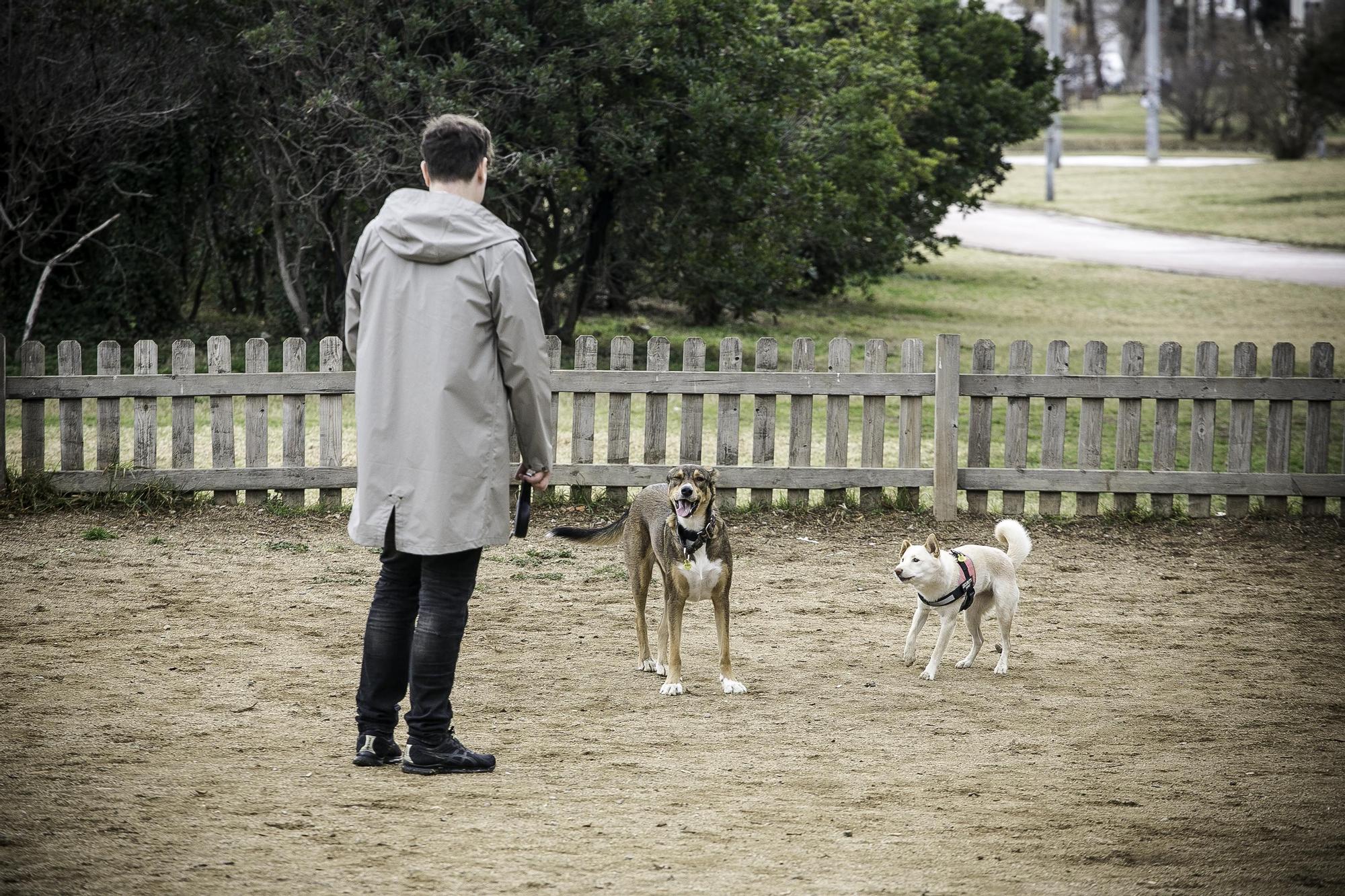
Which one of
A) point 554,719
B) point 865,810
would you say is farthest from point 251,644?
point 865,810

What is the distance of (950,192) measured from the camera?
2394 centimetres

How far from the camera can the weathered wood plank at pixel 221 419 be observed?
9.61 meters

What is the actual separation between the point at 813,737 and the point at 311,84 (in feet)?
33.8

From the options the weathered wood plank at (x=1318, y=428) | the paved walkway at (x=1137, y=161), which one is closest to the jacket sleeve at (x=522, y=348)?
the weathered wood plank at (x=1318, y=428)

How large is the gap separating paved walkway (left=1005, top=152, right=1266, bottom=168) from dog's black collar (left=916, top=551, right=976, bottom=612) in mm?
47618

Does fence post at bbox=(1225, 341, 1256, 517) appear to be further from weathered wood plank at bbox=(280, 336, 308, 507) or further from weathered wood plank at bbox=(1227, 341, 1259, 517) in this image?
weathered wood plank at bbox=(280, 336, 308, 507)

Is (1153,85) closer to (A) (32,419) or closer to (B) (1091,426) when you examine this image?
(B) (1091,426)

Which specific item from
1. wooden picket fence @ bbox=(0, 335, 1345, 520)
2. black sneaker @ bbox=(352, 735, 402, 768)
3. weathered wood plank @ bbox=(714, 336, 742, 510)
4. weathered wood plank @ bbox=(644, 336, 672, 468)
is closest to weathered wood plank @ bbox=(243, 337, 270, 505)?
wooden picket fence @ bbox=(0, 335, 1345, 520)

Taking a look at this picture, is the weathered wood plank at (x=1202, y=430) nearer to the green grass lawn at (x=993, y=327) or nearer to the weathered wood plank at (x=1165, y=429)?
the weathered wood plank at (x=1165, y=429)

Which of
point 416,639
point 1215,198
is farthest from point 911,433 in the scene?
point 1215,198

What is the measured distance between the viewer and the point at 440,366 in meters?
4.57

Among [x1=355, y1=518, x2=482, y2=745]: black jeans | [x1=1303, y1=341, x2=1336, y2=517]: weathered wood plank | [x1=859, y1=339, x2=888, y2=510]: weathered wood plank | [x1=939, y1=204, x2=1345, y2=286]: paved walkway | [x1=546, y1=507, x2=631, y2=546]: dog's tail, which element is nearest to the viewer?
[x1=355, y1=518, x2=482, y2=745]: black jeans

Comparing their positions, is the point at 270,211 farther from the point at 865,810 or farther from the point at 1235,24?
the point at 1235,24

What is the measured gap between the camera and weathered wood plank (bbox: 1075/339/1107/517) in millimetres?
9648
